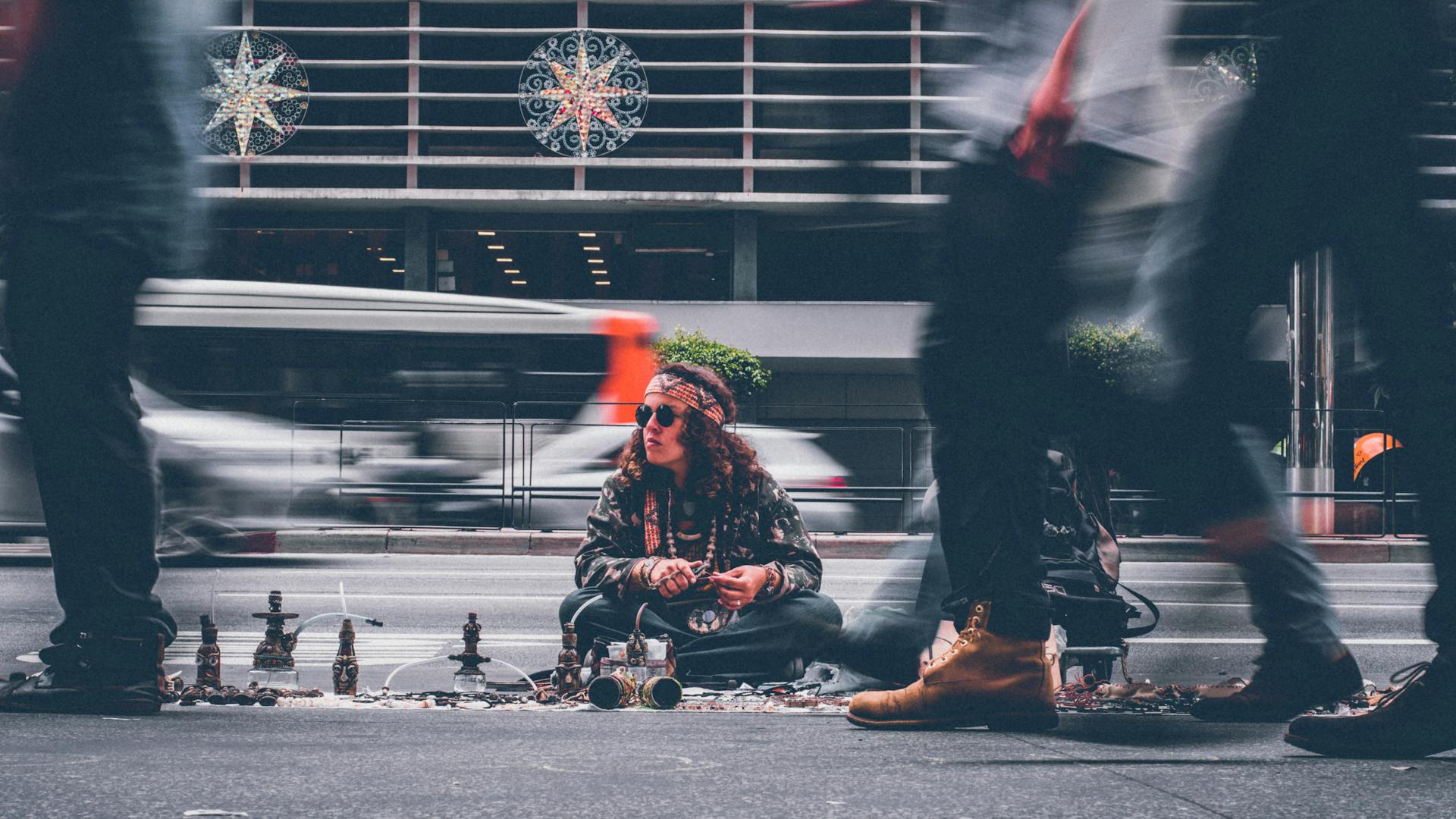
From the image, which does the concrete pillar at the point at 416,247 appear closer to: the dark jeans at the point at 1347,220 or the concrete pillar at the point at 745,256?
the concrete pillar at the point at 745,256

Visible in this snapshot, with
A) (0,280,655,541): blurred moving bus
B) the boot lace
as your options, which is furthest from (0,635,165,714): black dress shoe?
(0,280,655,541): blurred moving bus

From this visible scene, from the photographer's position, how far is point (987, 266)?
2.39 meters

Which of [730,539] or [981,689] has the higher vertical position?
[730,539]

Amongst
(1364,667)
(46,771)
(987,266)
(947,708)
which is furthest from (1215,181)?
(1364,667)

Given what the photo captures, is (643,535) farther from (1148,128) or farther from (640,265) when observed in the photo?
(640,265)

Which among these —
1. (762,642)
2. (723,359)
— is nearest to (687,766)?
(762,642)

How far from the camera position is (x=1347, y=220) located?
7.36 ft

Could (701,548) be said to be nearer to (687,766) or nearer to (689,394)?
(689,394)

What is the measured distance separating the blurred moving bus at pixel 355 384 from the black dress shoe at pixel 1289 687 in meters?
8.78

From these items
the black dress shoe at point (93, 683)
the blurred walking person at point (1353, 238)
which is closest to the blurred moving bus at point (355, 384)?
the black dress shoe at point (93, 683)

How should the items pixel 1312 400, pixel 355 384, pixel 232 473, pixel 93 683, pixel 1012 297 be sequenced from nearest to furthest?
pixel 1012 297
pixel 93 683
pixel 232 473
pixel 355 384
pixel 1312 400

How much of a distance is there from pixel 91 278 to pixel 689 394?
6.24 feet

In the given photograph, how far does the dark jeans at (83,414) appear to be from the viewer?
245 cm

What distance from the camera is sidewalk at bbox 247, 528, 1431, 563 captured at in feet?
42.9
